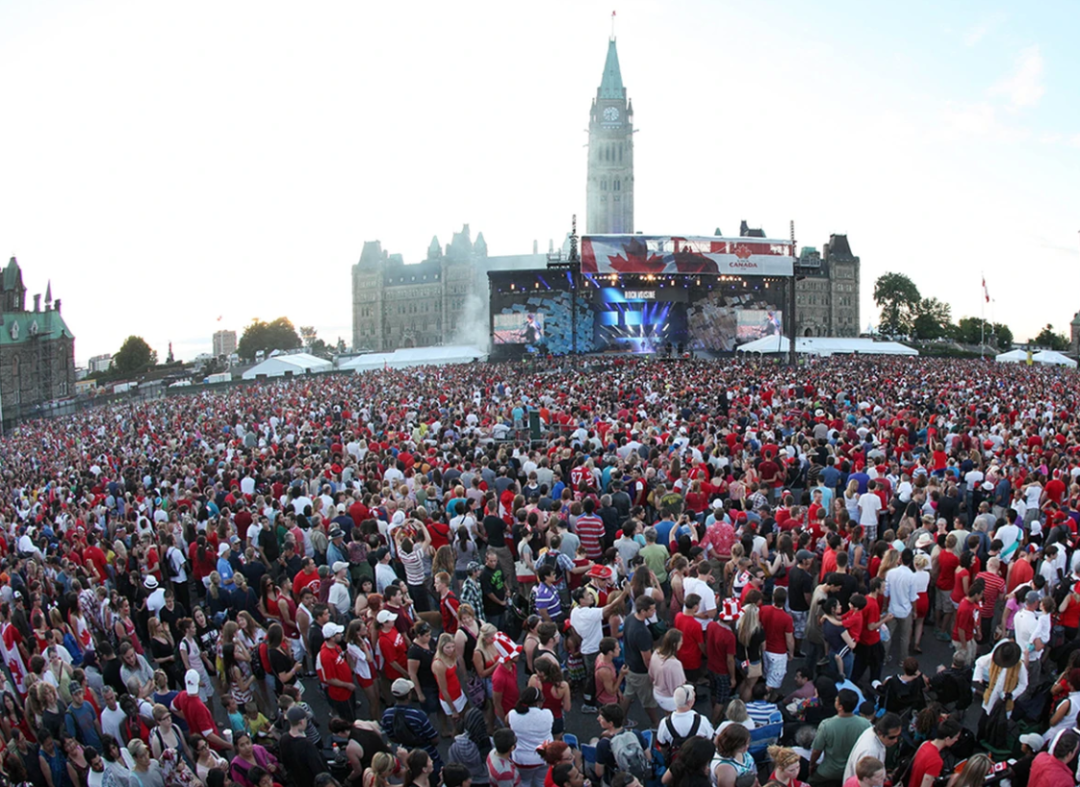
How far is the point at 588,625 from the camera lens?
6.54 meters

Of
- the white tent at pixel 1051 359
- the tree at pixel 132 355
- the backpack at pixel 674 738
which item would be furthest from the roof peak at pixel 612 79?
the backpack at pixel 674 738

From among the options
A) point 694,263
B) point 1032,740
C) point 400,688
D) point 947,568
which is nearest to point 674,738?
point 400,688

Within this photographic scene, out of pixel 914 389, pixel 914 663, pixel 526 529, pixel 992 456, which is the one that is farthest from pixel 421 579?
pixel 914 389

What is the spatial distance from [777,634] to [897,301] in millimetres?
99696

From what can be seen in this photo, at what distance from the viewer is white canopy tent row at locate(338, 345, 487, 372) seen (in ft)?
154

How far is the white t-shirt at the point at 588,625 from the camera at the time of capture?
6512mm

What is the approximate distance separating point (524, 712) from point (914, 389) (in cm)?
2184

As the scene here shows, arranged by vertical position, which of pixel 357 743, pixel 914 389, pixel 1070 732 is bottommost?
pixel 357 743

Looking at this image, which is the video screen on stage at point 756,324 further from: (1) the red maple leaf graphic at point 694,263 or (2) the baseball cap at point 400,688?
(2) the baseball cap at point 400,688

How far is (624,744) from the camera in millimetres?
4684

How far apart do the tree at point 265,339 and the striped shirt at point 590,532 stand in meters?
109

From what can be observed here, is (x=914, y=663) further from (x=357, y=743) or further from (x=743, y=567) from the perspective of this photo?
(x=357, y=743)

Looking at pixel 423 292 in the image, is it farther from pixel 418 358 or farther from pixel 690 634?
pixel 690 634

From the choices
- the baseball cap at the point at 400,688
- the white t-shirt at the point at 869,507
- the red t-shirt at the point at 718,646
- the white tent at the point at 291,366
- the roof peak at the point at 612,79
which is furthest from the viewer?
the roof peak at the point at 612,79
